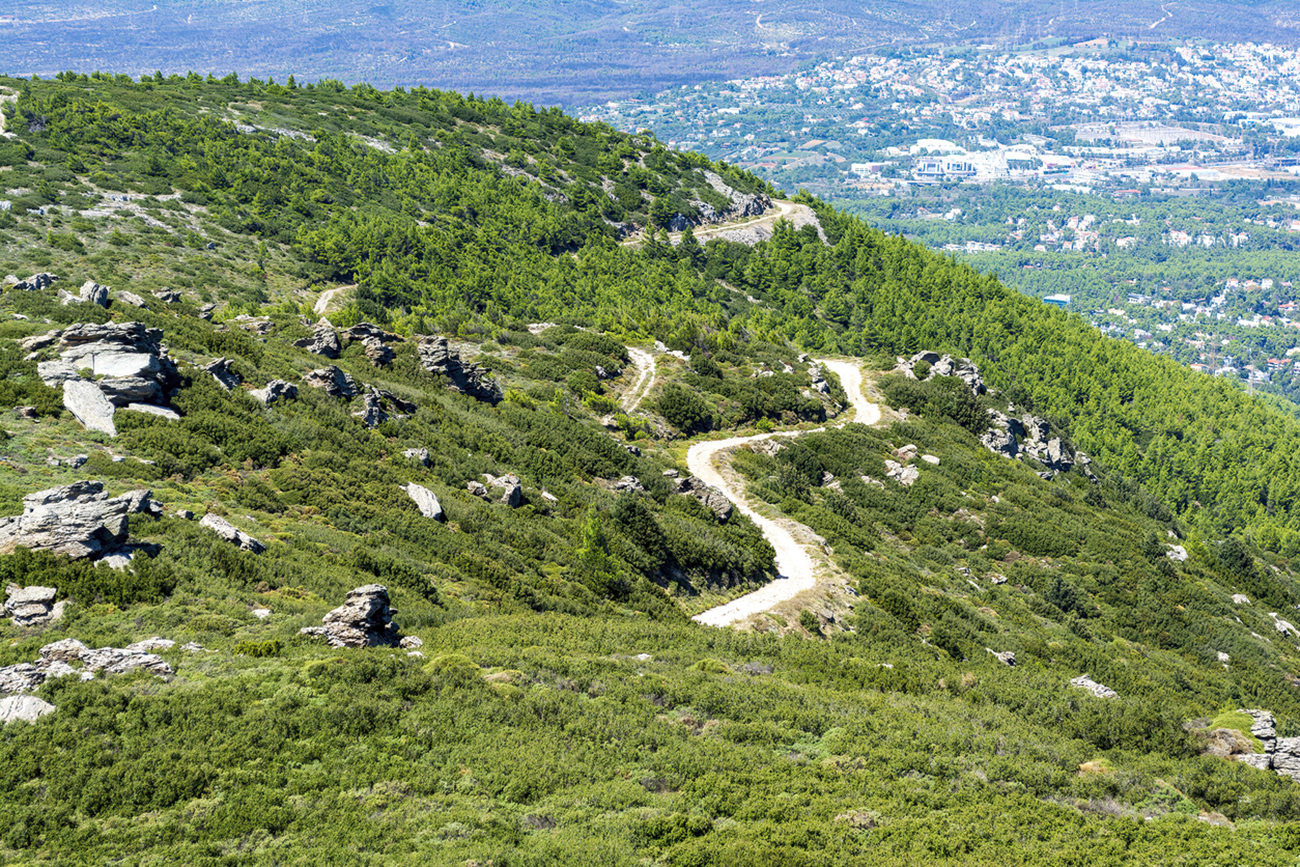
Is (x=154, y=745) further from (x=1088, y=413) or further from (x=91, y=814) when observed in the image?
(x=1088, y=413)

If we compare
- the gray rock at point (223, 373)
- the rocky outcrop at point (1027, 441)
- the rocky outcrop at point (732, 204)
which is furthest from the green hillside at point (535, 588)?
the rocky outcrop at point (732, 204)

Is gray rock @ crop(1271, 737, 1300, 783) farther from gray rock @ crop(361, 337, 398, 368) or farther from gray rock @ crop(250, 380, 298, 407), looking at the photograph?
gray rock @ crop(361, 337, 398, 368)

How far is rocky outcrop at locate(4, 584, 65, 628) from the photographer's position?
61.1 ft

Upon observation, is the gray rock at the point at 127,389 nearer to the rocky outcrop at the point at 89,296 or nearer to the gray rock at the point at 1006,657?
the rocky outcrop at the point at 89,296

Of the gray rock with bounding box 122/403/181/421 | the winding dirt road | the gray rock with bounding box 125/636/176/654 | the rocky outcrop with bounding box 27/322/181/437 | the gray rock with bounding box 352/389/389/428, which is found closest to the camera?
the gray rock with bounding box 125/636/176/654

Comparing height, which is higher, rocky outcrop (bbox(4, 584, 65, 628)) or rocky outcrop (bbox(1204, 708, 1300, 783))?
rocky outcrop (bbox(4, 584, 65, 628))

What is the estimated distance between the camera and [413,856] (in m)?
14.0

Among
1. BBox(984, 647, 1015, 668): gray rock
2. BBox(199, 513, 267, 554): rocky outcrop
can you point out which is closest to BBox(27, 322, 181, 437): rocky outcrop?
BBox(199, 513, 267, 554): rocky outcrop

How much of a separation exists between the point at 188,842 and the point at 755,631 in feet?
72.7

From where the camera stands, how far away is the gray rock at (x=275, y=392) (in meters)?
36.7

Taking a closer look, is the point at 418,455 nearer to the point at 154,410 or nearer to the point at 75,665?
the point at 154,410

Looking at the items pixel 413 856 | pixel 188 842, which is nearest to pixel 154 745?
pixel 188 842

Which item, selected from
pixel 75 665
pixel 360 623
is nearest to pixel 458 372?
pixel 360 623

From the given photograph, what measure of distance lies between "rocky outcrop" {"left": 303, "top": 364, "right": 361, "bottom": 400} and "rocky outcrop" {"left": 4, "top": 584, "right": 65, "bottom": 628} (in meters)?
22.2
